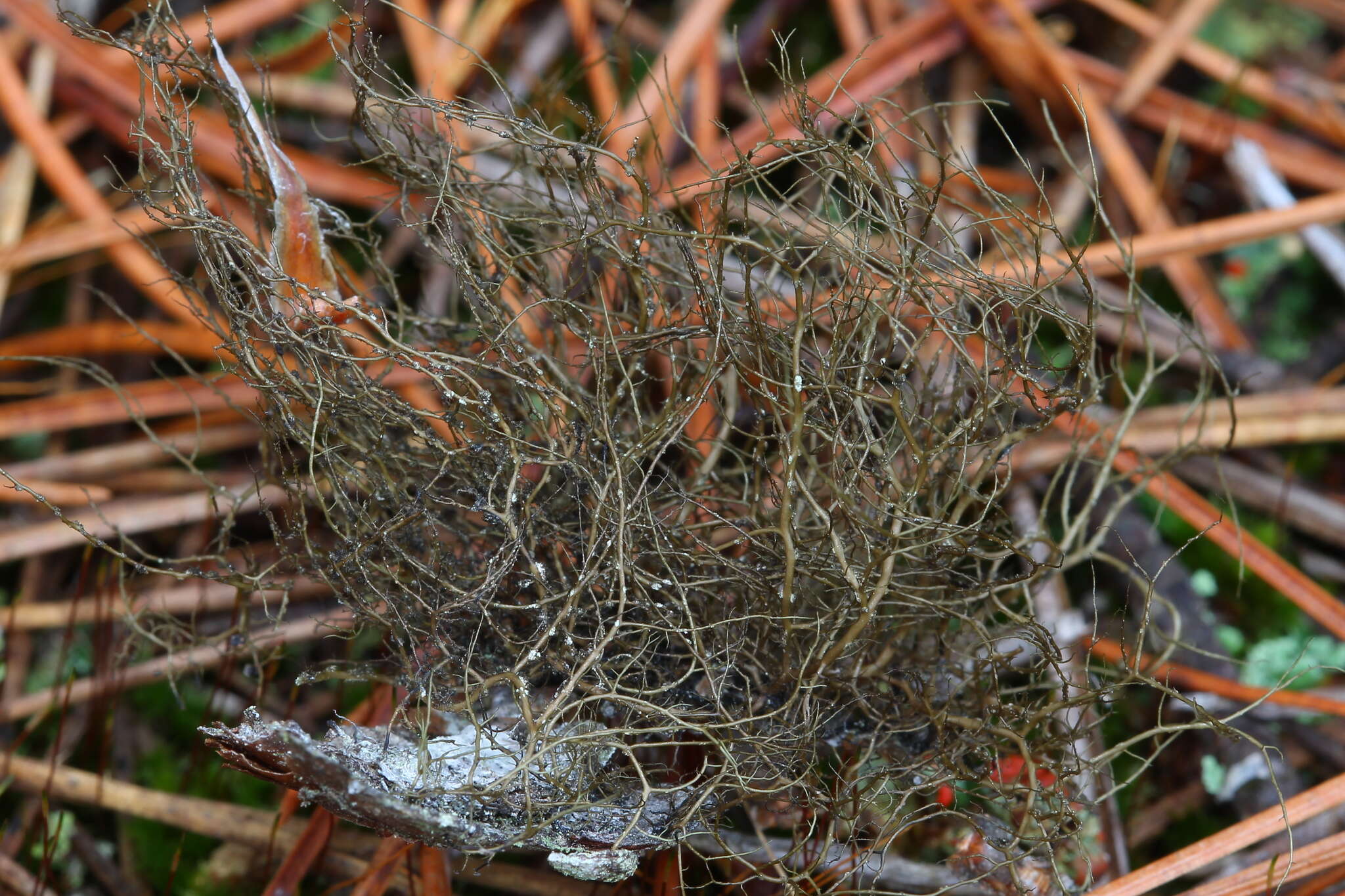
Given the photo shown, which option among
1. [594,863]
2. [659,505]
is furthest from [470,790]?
[659,505]

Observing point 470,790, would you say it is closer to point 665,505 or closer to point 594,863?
point 594,863

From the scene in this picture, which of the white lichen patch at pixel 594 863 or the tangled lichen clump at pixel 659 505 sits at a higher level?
the tangled lichen clump at pixel 659 505

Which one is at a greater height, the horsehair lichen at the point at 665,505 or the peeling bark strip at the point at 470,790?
the horsehair lichen at the point at 665,505

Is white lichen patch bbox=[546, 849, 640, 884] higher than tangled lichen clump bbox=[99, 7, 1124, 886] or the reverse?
the reverse

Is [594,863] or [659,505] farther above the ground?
[659,505]
